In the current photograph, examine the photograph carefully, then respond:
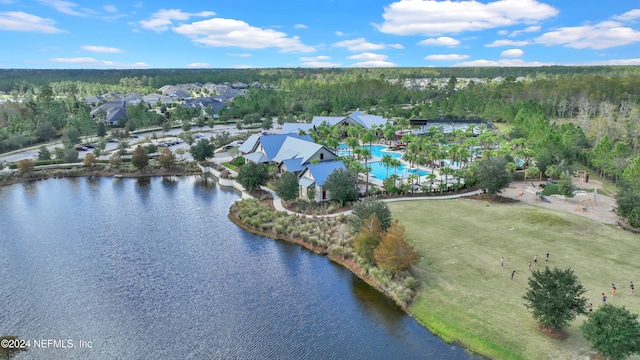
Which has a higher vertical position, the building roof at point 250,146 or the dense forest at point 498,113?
the dense forest at point 498,113

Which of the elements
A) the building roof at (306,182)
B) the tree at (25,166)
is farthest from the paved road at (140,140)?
the building roof at (306,182)

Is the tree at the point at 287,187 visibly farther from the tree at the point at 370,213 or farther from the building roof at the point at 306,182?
the tree at the point at 370,213

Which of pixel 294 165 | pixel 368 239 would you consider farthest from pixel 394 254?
pixel 294 165

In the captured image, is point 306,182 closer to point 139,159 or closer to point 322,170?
point 322,170

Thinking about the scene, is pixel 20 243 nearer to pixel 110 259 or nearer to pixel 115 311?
pixel 110 259

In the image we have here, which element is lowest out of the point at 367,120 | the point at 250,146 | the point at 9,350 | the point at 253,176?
the point at 9,350

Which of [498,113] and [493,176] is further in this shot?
[498,113]
